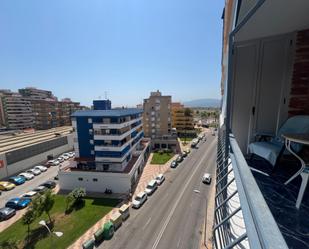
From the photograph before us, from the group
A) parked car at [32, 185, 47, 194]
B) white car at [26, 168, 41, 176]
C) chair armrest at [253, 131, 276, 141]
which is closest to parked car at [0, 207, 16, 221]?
parked car at [32, 185, 47, 194]

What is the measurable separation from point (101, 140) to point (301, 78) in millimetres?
14847

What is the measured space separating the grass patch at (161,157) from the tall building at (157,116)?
5179 mm

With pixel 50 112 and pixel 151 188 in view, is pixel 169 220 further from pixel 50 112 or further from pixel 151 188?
pixel 50 112

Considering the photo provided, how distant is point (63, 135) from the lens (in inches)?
1069

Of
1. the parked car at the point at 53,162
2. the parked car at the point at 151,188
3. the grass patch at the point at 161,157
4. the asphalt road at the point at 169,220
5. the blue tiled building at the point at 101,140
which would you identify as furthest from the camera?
the grass patch at the point at 161,157

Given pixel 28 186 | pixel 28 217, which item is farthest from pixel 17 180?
pixel 28 217

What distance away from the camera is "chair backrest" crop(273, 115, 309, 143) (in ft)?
10.0

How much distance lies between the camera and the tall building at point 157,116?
1205 inches

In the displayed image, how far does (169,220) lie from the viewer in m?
11.5

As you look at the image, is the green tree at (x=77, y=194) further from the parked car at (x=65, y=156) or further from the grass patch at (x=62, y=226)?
the parked car at (x=65, y=156)

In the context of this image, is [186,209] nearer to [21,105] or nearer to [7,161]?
[7,161]

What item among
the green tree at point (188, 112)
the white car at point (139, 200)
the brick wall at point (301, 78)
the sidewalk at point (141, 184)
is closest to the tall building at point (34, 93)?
the green tree at point (188, 112)

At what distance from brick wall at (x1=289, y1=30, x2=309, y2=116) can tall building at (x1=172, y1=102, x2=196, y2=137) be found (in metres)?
34.0

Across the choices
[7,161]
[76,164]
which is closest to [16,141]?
[7,161]
